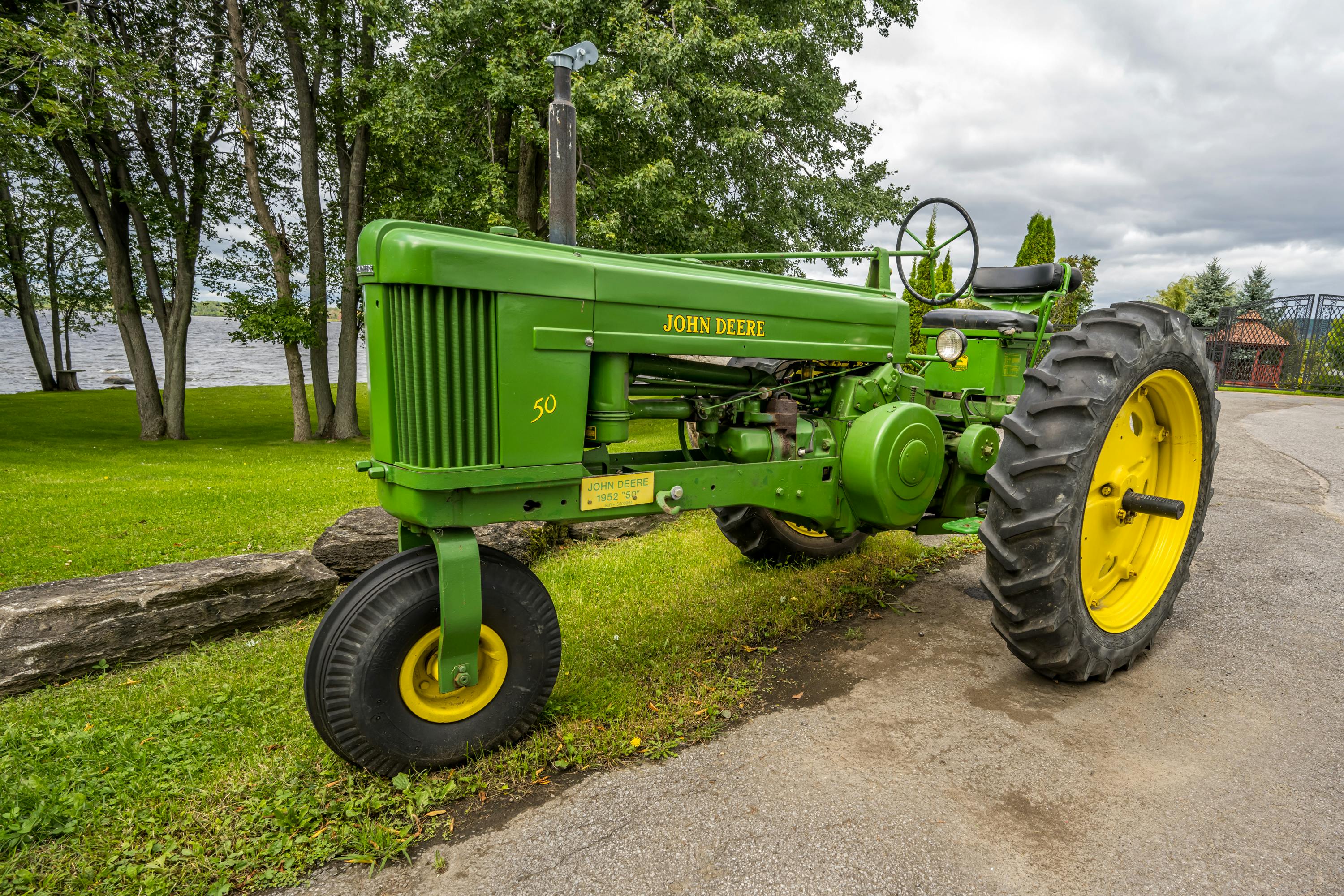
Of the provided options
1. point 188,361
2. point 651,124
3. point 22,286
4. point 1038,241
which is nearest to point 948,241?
point 651,124

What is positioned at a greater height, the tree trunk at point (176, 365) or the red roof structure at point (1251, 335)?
the red roof structure at point (1251, 335)

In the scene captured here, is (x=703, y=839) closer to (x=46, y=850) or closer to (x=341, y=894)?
(x=341, y=894)

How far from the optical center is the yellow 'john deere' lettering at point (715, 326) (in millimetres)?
2729

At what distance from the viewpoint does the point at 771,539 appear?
443 cm

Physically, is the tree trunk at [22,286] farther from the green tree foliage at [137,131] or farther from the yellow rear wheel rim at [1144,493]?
the yellow rear wheel rim at [1144,493]

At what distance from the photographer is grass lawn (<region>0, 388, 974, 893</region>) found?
204 centimetres

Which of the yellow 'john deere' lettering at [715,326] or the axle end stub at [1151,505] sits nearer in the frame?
the yellow 'john deere' lettering at [715,326]

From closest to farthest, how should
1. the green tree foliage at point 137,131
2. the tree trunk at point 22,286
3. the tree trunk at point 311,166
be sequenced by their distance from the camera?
the green tree foliage at point 137,131
the tree trunk at point 311,166
the tree trunk at point 22,286

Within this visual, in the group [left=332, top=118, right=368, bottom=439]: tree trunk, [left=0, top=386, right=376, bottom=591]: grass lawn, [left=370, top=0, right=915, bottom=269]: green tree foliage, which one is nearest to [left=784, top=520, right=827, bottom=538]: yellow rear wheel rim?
[left=0, top=386, right=376, bottom=591]: grass lawn

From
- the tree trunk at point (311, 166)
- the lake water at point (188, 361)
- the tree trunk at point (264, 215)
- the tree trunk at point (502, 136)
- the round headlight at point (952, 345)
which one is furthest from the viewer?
the lake water at point (188, 361)

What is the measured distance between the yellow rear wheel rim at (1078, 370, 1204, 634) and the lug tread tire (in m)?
1.33

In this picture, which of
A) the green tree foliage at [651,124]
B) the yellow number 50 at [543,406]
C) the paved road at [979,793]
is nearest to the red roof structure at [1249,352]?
the green tree foliage at [651,124]

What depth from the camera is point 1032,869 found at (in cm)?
203

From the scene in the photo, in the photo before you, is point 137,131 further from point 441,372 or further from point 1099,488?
point 1099,488
